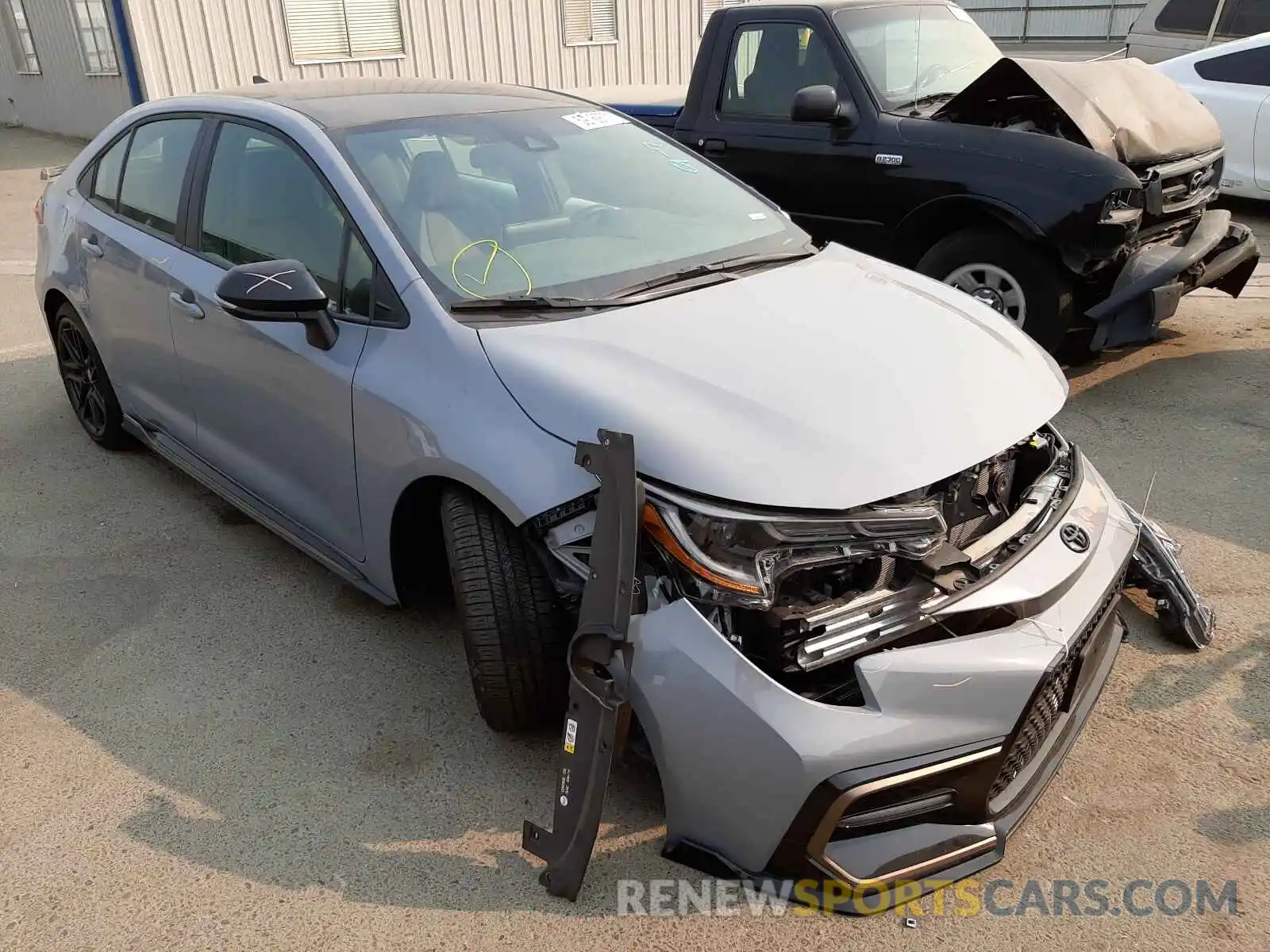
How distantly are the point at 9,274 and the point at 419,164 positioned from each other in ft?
23.0

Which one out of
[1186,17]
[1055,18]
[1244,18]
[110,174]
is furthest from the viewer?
[1055,18]

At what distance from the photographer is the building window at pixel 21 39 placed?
1656cm

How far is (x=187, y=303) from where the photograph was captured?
3682 mm

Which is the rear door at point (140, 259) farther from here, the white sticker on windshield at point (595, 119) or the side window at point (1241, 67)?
the side window at point (1241, 67)

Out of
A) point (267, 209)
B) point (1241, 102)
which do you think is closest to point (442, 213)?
point (267, 209)

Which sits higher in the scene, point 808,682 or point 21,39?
point 21,39

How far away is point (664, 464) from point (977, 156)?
365 cm

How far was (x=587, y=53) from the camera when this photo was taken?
15.5 m

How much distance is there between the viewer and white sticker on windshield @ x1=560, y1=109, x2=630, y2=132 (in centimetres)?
375

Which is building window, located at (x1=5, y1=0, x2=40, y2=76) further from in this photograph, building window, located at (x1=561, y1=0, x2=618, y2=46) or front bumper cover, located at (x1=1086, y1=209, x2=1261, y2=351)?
front bumper cover, located at (x1=1086, y1=209, x2=1261, y2=351)

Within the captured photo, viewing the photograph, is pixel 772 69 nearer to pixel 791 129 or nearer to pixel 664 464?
pixel 791 129

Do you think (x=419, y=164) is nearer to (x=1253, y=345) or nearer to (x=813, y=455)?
(x=813, y=455)

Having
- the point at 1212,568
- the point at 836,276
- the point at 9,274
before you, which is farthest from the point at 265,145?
the point at 9,274

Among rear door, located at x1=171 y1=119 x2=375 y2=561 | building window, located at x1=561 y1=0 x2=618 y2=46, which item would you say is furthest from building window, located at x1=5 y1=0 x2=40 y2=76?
rear door, located at x1=171 y1=119 x2=375 y2=561
